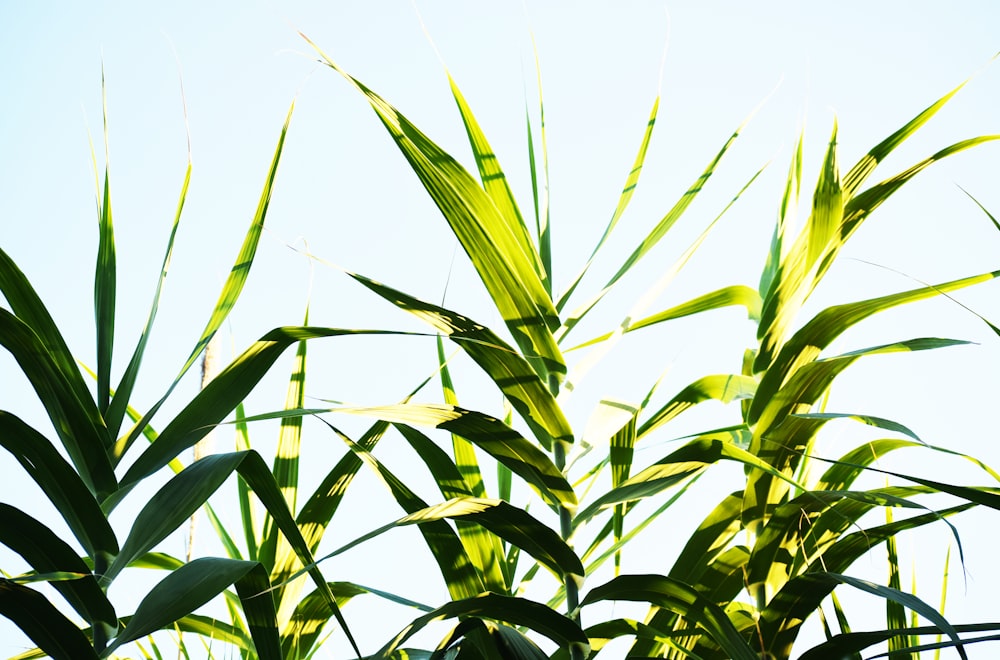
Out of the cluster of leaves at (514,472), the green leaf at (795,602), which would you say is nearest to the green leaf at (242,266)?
the cluster of leaves at (514,472)

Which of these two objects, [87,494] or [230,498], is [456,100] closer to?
[87,494]

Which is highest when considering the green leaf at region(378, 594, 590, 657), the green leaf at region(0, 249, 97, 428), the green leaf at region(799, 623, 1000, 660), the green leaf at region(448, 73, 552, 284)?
the green leaf at region(448, 73, 552, 284)

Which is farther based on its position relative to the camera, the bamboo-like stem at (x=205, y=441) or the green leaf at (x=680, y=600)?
the bamboo-like stem at (x=205, y=441)

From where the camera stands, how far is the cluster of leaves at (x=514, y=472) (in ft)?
1.61

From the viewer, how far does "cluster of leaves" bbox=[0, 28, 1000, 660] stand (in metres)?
0.49

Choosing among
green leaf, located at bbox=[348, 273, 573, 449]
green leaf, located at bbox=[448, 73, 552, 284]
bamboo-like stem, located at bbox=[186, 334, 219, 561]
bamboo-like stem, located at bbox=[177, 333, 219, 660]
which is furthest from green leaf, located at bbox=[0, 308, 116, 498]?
bamboo-like stem, located at bbox=[186, 334, 219, 561]

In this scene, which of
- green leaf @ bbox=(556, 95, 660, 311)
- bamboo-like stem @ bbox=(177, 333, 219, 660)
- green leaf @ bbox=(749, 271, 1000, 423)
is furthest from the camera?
bamboo-like stem @ bbox=(177, 333, 219, 660)

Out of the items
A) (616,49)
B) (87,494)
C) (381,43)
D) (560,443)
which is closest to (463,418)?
(560,443)

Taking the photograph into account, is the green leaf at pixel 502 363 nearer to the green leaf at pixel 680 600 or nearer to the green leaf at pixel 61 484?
the green leaf at pixel 680 600

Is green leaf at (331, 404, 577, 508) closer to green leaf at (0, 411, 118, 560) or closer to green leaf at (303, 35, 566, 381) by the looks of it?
green leaf at (303, 35, 566, 381)

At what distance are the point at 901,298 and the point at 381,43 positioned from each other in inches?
261

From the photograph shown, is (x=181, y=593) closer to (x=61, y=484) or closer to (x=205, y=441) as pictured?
(x=61, y=484)

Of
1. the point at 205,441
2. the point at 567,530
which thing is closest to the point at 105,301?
the point at 567,530

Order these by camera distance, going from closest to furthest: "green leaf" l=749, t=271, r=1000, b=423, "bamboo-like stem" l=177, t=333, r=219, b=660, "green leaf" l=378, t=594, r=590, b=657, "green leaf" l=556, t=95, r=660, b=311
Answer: "green leaf" l=378, t=594, r=590, b=657 < "green leaf" l=749, t=271, r=1000, b=423 < "green leaf" l=556, t=95, r=660, b=311 < "bamboo-like stem" l=177, t=333, r=219, b=660
